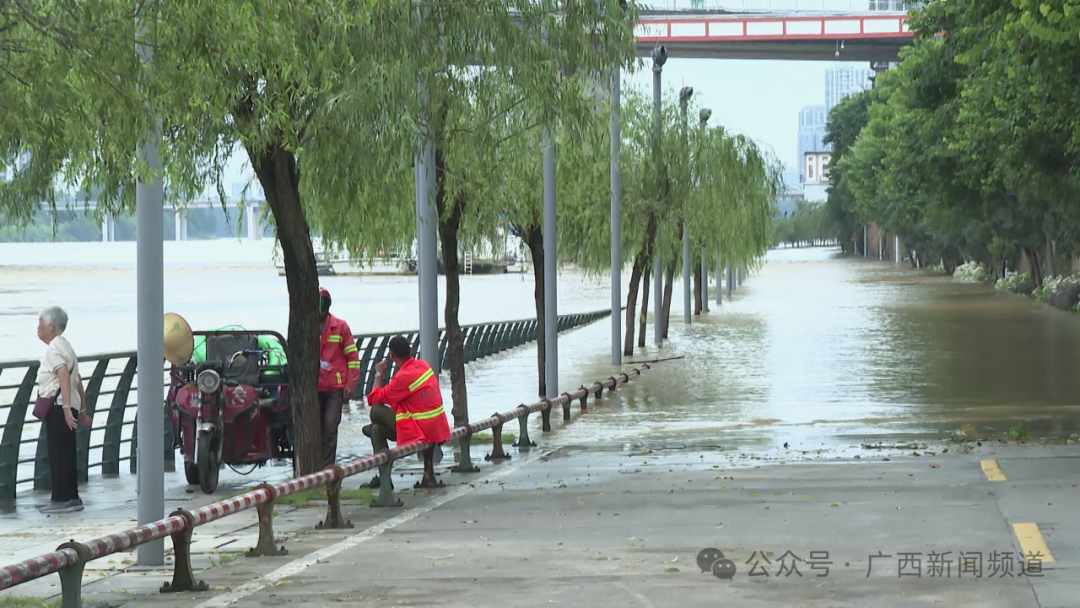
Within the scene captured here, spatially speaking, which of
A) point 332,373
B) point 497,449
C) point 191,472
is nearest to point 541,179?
point 497,449

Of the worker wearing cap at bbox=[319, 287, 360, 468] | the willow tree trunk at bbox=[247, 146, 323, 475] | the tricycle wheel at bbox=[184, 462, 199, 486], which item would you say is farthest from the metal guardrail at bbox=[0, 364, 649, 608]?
the tricycle wheel at bbox=[184, 462, 199, 486]

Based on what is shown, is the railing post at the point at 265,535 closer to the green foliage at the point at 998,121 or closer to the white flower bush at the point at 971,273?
the green foliage at the point at 998,121

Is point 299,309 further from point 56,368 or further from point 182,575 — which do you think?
point 182,575

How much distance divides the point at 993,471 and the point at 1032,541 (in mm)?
3884

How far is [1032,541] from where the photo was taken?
8.70 meters

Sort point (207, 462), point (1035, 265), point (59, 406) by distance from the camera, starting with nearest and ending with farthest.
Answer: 1. point (59, 406)
2. point (207, 462)
3. point (1035, 265)

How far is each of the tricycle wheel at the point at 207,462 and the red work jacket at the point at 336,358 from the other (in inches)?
43.4

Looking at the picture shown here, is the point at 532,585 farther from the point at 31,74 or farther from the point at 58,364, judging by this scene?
the point at 58,364

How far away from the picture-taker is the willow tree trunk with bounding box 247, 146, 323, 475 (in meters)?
12.8

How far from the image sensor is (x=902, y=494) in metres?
11.2

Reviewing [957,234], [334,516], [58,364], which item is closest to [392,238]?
[58,364]

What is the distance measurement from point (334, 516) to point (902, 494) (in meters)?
4.07

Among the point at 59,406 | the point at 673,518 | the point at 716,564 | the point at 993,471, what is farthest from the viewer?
the point at 993,471

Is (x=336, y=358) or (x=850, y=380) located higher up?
(x=336, y=358)
